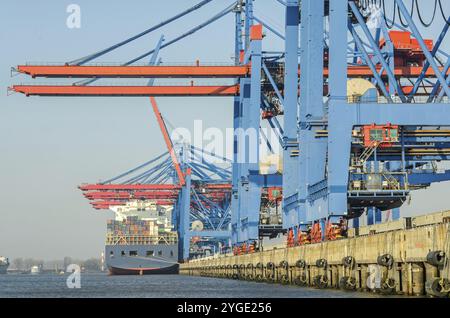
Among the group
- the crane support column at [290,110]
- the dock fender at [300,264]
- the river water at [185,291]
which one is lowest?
the river water at [185,291]

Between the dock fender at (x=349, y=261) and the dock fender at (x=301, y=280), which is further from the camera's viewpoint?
the dock fender at (x=301, y=280)

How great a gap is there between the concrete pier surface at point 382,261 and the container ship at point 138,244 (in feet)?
223

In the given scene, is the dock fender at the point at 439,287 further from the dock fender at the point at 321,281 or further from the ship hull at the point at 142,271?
the ship hull at the point at 142,271

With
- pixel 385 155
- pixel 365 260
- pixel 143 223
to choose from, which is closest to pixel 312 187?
pixel 385 155

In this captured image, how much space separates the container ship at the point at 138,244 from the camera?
119m

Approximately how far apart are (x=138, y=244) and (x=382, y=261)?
94.9 meters

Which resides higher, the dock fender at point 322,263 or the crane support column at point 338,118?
the crane support column at point 338,118

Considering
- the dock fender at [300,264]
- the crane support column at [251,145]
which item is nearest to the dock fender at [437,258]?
the dock fender at [300,264]

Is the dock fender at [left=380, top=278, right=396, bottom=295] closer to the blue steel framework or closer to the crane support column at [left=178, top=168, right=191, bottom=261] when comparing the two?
the blue steel framework

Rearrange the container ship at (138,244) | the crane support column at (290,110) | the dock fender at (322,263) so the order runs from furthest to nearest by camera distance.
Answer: the container ship at (138,244), the crane support column at (290,110), the dock fender at (322,263)

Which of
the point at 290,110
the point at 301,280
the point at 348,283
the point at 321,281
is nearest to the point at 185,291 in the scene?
the point at 301,280

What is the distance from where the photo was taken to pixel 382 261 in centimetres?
3044

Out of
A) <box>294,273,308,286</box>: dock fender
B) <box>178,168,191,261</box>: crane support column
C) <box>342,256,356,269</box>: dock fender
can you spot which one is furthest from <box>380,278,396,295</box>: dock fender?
<box>178,168,191,261</box>: crane support column
